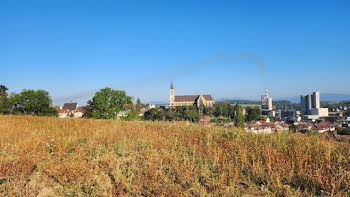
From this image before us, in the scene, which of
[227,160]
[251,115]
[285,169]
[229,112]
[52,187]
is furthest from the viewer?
[229,112]

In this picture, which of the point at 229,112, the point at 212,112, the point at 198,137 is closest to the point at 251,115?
the point at 229,112

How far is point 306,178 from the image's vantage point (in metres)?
3.43

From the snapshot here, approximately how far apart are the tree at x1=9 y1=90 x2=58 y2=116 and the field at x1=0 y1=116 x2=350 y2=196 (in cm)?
2711

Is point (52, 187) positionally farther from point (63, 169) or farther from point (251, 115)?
point (251, 115)

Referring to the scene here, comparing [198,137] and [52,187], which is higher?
[198,137]

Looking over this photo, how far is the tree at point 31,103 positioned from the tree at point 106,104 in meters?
4.98

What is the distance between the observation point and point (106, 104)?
101ft

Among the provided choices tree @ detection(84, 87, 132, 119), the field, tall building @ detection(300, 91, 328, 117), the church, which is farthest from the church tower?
the field

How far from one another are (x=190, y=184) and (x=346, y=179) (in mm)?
2381

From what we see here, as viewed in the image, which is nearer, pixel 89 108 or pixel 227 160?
pixel 227 160

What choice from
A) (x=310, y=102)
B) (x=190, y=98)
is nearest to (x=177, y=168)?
(x=190, y=98)

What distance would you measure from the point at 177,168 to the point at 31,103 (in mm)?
31409

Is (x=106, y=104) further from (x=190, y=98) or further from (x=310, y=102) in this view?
(x=310, y=102)

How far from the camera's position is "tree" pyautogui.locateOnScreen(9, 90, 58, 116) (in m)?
28.6
